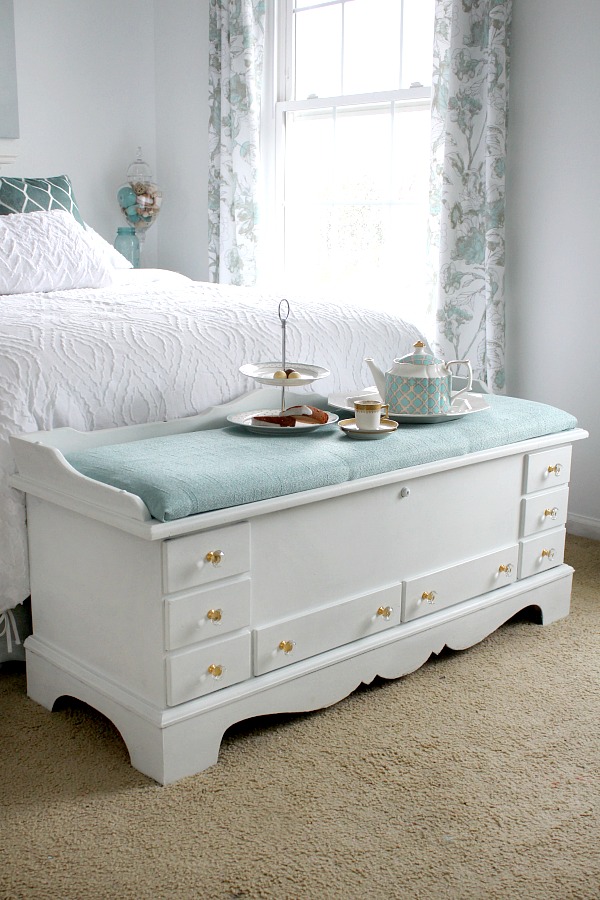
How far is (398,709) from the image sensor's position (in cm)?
188

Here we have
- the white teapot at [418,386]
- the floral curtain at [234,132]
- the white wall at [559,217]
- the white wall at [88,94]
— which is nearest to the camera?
the white teapot at [418,386]

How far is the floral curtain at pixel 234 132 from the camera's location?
3.77m

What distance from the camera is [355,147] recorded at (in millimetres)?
3643

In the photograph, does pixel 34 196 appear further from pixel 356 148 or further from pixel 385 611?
pixel 385 611

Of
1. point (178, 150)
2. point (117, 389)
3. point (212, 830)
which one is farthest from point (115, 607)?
point (178, 150)

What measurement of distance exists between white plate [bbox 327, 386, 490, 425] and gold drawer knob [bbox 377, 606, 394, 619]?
17.3 inches

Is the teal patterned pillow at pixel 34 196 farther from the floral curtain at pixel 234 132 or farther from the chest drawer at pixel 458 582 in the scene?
the chest drawer at pixel 458 582

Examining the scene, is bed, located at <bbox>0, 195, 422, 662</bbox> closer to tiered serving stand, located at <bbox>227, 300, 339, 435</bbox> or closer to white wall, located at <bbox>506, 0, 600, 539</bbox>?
tiered serving stand, located at <bbox>227, 300, 339, 435</bbox>

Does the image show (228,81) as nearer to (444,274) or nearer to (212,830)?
(444,274)

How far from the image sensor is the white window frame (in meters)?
3.80

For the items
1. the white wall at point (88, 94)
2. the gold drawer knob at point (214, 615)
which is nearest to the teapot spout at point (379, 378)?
the gold drawer knob at point (214, 615)

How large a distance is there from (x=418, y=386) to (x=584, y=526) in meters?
1.23

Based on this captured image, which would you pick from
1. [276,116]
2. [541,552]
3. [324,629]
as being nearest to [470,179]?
[276,116]

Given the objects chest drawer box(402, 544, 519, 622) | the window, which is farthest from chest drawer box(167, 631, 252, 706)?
the window
